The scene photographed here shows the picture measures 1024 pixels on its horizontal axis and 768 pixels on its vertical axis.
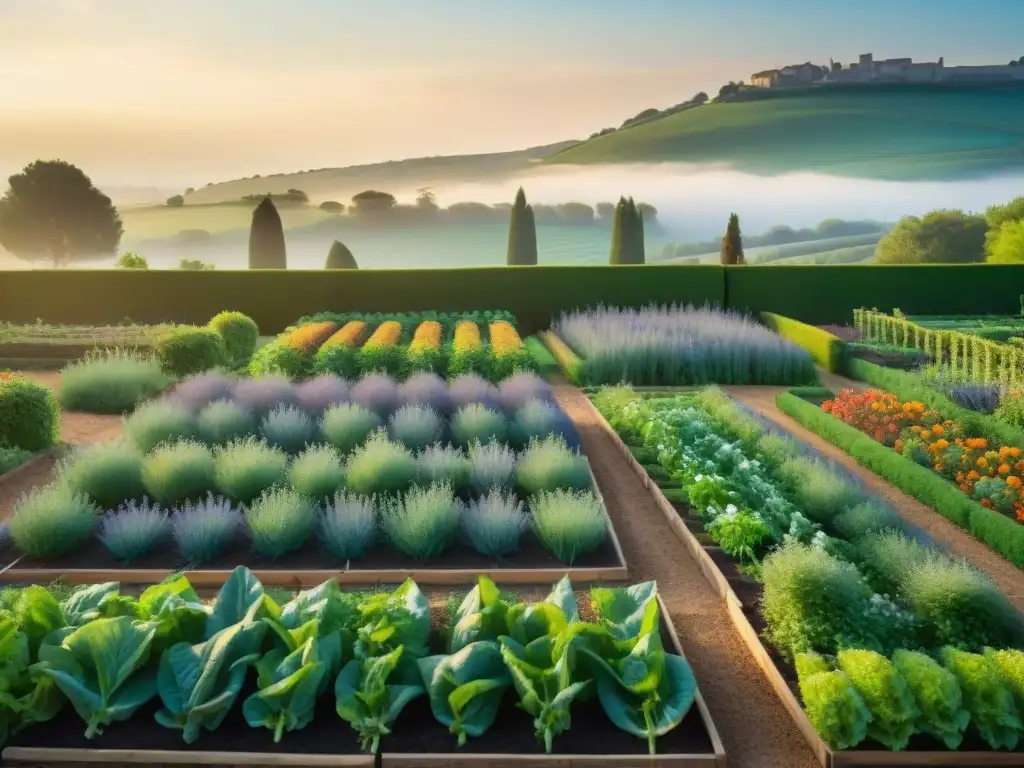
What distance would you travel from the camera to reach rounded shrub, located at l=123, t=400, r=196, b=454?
275 inches

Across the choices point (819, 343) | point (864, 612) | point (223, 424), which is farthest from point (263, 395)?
point (819, 343)

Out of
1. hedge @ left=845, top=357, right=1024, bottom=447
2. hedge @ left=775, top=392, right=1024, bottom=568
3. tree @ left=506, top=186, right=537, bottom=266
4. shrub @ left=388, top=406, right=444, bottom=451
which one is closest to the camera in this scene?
hedge @ left=775, top=392, right=1024, bottom=568

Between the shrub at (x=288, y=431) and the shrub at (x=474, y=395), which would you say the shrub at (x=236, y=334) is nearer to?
the shrub at (x=474, y=395)

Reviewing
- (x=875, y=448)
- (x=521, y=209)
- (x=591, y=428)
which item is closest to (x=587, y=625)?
(x=875, y=448)

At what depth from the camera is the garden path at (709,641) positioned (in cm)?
337

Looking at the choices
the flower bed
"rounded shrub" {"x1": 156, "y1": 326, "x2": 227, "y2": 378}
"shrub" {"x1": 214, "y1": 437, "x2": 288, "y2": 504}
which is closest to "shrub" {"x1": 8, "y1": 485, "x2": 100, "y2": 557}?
the flower bed

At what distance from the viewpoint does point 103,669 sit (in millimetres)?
Answer: 3297

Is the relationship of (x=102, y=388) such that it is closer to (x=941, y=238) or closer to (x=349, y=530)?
(x=349, y=530)

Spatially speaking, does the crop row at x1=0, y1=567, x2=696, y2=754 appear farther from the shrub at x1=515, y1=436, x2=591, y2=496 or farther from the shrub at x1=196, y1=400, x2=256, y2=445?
the shrub at x1=196, y1=400, x2=256, y2=445

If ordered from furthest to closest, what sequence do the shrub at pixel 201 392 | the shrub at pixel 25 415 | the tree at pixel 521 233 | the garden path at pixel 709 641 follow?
the tree at pixel 521 233
the shrub at pixel 201 392
the shrub at pixel 25 415
the garden path at pixel 709 641

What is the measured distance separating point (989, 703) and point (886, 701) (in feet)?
1.36

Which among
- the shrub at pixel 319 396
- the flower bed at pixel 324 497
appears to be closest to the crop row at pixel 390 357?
the shrub at pixel 319 396

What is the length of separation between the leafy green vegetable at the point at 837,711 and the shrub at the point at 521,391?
16.1 feet

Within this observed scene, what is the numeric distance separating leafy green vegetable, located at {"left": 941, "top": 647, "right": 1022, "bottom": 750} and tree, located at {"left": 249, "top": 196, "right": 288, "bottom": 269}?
86.3 feet
